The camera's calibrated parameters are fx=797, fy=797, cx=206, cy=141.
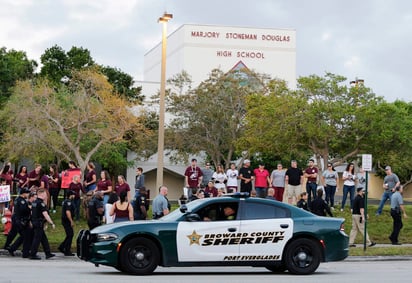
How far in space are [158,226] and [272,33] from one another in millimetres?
61152

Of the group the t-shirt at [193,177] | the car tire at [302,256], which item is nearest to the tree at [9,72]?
the t-shirt at [193,177]

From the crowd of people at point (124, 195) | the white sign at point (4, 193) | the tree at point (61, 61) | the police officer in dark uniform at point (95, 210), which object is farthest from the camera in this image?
the tree at point (61, 61)

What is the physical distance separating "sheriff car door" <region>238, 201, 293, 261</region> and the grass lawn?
6.59 meters

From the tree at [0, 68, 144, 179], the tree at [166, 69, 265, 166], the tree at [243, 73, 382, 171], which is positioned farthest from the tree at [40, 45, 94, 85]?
the tree at [243, 73, 382, 171]

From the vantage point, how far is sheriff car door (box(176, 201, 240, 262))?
568 inches

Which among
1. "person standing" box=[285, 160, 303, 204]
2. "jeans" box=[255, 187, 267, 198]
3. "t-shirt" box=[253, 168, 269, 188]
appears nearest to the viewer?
"person standing" box=[285, 160, 303, 204]

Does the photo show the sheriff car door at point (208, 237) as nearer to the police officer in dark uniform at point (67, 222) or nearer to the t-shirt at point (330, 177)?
the police officer in dark uniform at point (67, 222)

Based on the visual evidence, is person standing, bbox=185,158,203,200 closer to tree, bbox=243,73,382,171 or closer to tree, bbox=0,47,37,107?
tree, bbox=243,73,382,171

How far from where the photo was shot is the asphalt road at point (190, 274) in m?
13.5

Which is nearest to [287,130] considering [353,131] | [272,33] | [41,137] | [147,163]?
[353,131]

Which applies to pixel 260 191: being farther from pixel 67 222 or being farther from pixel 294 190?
pixel 67 222

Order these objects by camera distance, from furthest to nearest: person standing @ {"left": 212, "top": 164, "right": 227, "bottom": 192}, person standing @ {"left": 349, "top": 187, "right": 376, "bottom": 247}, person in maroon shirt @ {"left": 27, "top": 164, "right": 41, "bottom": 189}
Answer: person standing @ {"left": 212, "top": 164, "right": 227, "bottom": 192}
person in maroon shirt @ {"left": 27, "top": 164, "right": 41, "bottom": 189}
person standing @ {"left": 349, "top": 187, "right": 376, "bottom": 247}

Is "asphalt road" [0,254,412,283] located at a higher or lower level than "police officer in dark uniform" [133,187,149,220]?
lower

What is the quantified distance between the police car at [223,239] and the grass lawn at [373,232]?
6288 millimetres
